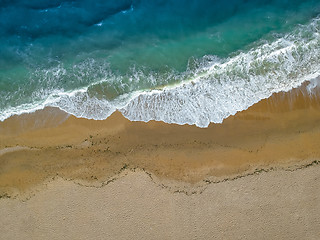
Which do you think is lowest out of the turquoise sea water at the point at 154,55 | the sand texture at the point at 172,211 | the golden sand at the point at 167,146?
the sand texture at the point at 172,211

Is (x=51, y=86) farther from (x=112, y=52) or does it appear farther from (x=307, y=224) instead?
(x=307, y=224)

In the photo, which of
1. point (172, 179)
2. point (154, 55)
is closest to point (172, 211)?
point (172, 179)

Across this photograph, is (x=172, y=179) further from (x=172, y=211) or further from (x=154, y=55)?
(x=154, y=55)

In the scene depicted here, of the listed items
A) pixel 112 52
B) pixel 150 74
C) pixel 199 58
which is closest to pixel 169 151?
pixel 150 74

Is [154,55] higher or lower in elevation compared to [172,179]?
higher

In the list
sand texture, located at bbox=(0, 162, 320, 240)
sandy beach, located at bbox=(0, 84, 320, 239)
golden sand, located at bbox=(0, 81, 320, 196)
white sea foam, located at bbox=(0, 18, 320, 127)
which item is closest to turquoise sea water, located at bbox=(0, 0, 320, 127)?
white sea foam, located at bbox=(0, 18, 320, 127)

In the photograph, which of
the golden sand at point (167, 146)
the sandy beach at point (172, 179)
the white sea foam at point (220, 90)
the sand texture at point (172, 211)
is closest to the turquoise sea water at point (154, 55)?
the white sea foam at point (220, 90)

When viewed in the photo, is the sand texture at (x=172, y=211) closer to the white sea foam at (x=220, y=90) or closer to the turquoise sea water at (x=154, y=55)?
the white sea foam at (x=220, y=90)
